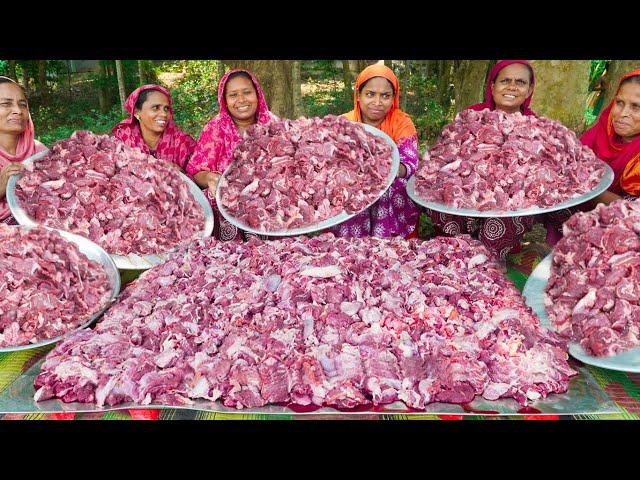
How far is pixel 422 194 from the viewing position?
404 centimetres

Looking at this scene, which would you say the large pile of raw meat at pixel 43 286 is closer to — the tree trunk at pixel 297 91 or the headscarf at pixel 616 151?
the tree trunk at pixel 297 91

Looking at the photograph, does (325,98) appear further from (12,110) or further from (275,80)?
(12,110)

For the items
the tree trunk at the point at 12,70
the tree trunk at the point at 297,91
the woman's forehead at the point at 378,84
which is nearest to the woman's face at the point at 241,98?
the tree trunk at the point at 297,91

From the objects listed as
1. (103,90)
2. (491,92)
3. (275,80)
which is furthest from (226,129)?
(491,92)

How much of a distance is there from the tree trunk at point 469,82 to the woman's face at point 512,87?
11 cm

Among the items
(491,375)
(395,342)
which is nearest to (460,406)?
(491,375)

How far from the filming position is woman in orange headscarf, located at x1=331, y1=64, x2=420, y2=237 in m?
4.11

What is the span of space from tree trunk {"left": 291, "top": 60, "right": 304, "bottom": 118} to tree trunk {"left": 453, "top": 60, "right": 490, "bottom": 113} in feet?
3.79

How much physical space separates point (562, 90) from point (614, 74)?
34 centimetres

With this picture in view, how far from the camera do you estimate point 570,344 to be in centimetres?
297

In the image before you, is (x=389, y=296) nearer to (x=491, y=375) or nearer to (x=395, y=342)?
(x=395, y=342)

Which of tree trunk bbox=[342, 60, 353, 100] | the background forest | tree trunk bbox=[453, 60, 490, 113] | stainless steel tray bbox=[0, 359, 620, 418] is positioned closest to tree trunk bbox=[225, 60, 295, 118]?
the background forest

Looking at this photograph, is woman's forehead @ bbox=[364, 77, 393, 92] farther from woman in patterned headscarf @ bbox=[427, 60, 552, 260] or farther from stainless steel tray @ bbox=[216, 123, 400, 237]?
woman in patterned headscarf @ bbox=[427, 60, 552, 260]

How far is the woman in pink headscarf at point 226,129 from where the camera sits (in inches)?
161
